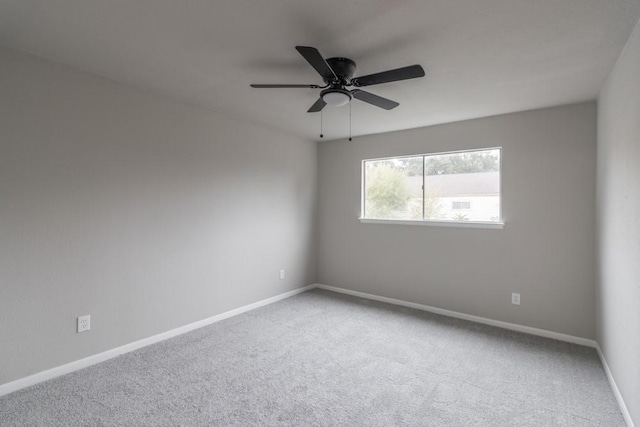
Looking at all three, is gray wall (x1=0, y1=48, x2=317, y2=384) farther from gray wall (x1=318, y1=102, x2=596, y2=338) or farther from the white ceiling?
gray wall (x1=318, y1=102, x2=596, y2=338)

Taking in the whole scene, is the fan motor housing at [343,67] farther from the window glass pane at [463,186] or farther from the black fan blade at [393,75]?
the window glass pane at [463,186]

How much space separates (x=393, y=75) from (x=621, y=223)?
1837mm

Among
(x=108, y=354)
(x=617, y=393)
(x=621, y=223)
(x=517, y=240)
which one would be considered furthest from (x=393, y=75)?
(x=108, y=354)

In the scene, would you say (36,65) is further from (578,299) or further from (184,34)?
(578,299)

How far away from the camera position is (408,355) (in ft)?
9.48

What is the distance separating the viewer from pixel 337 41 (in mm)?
2062

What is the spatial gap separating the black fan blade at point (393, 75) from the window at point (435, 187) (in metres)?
2.15

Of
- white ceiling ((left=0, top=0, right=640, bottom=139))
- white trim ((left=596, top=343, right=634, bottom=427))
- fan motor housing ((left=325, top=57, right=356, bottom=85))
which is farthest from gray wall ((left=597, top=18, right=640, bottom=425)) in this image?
fan motor housing ((left=325, top=57, right=356, bottom=85))

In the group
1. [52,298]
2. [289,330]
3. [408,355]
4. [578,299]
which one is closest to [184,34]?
[52,298]

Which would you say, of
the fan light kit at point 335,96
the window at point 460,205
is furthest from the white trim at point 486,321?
the fan light kit at point 335,96

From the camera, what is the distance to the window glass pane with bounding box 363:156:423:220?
4336 mm

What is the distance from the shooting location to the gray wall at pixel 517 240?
125 inches

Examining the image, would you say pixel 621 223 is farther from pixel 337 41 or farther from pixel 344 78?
pixel 337 41

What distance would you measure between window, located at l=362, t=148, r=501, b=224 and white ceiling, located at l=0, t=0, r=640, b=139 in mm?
941
